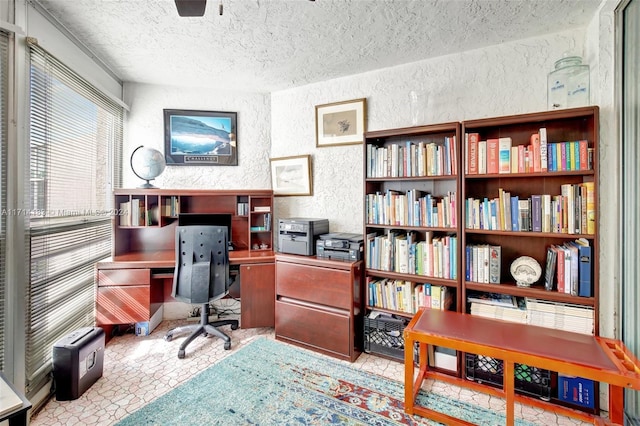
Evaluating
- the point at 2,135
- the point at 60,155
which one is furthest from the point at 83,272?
the point at 2,135

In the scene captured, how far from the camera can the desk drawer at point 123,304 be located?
2330 millimetres

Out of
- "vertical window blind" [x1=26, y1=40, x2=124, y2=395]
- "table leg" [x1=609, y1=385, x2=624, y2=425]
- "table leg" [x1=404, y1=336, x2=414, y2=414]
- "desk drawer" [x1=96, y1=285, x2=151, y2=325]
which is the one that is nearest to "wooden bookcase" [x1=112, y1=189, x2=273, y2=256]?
"vertical window blind" [x1=26, y1=40, x2=124, y2=395]

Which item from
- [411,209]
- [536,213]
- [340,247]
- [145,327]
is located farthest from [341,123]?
[145,327]

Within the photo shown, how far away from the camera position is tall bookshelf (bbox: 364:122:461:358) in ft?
6.79

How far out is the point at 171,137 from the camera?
9.97ft

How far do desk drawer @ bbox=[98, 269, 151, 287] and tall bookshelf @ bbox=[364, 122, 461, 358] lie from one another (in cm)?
192

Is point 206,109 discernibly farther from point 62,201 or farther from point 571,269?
point 571,269

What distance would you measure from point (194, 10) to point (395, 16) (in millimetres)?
1335

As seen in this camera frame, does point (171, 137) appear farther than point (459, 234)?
Yes

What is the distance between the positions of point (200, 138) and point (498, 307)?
3206mm

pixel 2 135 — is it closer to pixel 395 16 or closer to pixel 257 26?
pixel 257 26

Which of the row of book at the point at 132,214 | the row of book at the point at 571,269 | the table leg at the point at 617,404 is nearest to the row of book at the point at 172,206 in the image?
the row of book at the point at 132,214

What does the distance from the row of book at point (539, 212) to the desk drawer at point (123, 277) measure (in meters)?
2.66

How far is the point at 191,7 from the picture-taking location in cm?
114
